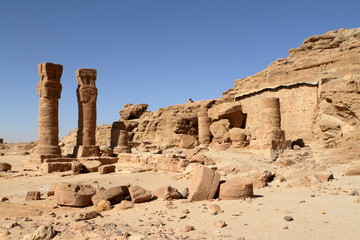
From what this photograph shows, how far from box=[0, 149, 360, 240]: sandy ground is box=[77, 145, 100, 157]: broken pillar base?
27.9ft

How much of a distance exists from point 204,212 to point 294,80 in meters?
17.7

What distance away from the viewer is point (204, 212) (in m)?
A: 5.98

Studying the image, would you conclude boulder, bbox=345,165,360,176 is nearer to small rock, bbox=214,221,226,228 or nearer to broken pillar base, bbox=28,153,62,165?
small rock, bbox=214,221,226,228

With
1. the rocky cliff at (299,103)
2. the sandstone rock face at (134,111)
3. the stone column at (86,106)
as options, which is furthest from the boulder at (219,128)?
the sandstone rock face at (134,111)

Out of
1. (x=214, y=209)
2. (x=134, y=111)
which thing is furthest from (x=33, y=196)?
(x=134, y=111)

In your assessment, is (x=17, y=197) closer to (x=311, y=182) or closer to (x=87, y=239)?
(x=87, y=239)

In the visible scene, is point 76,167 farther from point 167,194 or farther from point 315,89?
point 315,89

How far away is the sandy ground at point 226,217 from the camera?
4.65 metres

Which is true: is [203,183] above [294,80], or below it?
below

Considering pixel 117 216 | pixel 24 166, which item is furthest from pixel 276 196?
pixel 24 166

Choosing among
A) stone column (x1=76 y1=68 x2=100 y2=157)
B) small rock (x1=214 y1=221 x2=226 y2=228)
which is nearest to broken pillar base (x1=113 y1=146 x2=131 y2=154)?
stone column (x1=76 y1=68 x2=100 y2=157)

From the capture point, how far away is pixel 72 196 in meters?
7.41

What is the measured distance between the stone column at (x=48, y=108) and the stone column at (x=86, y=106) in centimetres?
150

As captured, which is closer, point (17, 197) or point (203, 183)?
point (203, 183)
